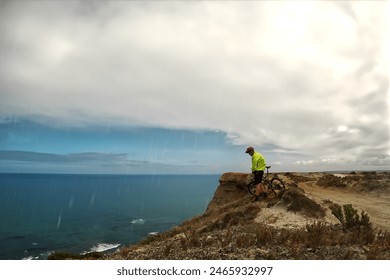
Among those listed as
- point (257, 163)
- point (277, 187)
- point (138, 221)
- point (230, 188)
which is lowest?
point (138, 221)

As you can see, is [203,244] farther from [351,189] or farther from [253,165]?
[351,189]

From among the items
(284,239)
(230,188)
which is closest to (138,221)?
(230,188)

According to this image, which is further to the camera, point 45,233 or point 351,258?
point 45,233

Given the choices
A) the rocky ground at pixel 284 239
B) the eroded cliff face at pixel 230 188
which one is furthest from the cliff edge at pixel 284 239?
the eroded cliff face at pixel 230 188

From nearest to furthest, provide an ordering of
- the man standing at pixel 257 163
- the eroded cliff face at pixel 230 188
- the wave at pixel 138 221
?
the man standing at pixel 257 163 → the eroded cliff face at pixel 230 188 → the wave at pixel 138 221

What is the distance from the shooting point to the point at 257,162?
47.2 feet

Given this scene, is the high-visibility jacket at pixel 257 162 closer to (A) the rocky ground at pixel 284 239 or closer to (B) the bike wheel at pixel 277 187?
(A) the rocky ground at pixel 284 239

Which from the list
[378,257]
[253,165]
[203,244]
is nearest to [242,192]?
[253,165]

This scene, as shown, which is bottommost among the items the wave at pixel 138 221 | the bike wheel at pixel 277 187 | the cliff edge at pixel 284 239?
the wave at pixel 138 221

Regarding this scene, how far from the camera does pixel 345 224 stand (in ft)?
35.7

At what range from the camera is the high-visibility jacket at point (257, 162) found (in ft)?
47.1

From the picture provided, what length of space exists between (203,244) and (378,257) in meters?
4.41

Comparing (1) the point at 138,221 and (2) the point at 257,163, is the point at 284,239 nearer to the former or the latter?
(2) the point at 257,163

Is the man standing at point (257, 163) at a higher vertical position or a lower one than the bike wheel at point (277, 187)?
higher
